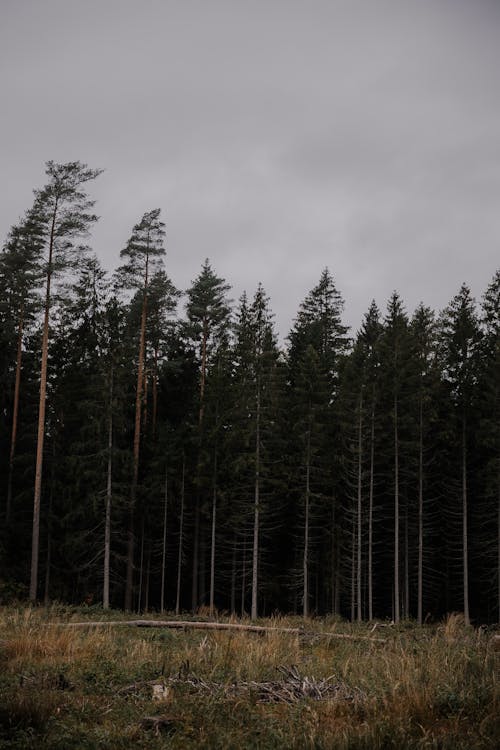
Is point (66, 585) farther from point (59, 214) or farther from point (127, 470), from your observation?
point (59, 214)

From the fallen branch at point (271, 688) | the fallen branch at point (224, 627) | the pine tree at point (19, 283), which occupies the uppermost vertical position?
the pine tree at point (19, 283)

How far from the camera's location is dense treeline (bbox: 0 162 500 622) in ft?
90.4

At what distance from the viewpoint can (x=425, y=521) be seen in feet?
113

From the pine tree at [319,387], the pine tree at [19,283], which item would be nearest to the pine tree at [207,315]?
the pine tree at [319,387]

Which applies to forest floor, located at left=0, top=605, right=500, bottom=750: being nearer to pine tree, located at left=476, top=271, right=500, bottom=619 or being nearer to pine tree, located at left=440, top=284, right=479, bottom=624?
pine tree, located at left=476, top=271, right=500, bottom=619

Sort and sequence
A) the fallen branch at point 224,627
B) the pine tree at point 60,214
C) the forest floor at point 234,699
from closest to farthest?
1. the forest floor at point 234,699
2. the fallen branch at point 224,627
3. the pine tree at point 60,214

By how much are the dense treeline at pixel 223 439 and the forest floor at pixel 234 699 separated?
1840 cm

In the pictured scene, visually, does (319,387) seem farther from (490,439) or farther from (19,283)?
(19,283)

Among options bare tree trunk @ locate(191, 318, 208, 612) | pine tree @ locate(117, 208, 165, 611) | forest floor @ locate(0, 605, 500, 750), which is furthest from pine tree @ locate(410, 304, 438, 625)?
forest floor @ locate(0, 605, 500, 750)

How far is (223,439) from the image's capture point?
3009 centimetres

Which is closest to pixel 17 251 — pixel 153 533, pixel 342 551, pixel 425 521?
pixel 153 533

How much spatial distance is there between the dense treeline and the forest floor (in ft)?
60.4

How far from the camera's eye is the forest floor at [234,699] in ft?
14.8

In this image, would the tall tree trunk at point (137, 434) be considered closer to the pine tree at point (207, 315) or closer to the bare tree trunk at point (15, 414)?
the pine tree at point (207, 315)
